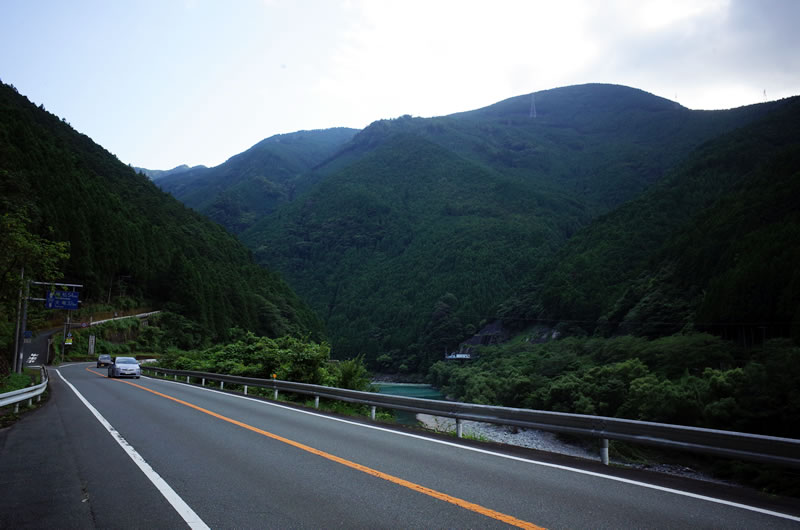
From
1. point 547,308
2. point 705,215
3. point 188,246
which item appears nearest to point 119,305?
point 188,246

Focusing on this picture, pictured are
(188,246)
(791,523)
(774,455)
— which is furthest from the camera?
(188,246)

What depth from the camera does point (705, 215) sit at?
105000 millimetres

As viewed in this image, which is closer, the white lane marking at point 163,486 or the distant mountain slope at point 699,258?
the white lane marking at point 163,486

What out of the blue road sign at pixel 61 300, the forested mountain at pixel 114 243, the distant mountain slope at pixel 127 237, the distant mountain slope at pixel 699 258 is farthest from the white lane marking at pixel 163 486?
the distant mountain slope at pixel 699 258

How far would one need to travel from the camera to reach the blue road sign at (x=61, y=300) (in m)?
36.3

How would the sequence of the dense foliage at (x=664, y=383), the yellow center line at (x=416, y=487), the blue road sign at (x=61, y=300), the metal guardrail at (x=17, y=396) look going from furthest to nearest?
the blue road sign at (x=61, y=300)
the dense foliage at (x=664, y=383)
the metal guardrail at (x=17, y=396)
the yellow center line at (x=416, y=487)

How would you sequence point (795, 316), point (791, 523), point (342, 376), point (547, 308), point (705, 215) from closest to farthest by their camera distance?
point (791, 523) < point (342, 376) < point (795, 316) < point (705, 215) < point (547, 308)

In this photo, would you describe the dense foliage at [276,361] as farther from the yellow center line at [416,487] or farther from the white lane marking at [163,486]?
the white lane marking at [163,486]

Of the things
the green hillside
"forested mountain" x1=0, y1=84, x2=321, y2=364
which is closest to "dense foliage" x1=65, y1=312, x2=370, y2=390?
"forested mountain" x1=0, y1=84, x2=321, y2=364

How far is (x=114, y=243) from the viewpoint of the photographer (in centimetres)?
6819

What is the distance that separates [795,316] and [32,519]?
69.0 metres

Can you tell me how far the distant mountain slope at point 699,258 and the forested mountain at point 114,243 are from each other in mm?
62119

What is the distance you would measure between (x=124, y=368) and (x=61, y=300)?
40.8 feet

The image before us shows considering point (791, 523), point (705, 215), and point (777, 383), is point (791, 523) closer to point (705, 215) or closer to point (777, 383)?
point (777, 383)
